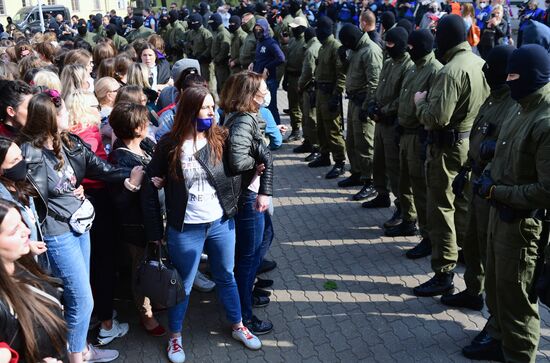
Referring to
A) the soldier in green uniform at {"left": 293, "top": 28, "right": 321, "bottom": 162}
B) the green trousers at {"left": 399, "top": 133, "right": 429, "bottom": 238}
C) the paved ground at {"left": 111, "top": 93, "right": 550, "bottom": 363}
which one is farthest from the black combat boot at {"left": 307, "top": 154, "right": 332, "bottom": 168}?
the green trousers at {"left": 399, "top": 133, "right": 429, "bottom": 238}

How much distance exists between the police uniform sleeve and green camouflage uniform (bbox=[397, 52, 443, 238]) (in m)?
0.49

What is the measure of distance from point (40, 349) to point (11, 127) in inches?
79.3

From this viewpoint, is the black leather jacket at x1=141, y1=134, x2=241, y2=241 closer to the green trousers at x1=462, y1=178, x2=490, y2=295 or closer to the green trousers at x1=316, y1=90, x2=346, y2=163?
the green trousers at x1=462, y1=178, x2=490, y2=295

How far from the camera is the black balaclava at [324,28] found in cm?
784

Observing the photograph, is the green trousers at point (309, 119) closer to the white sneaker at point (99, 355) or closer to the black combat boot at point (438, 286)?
the black combat boot at point (438, 286)

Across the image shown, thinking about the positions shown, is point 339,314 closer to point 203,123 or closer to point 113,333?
point 113,333

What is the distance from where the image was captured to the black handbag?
3713mm

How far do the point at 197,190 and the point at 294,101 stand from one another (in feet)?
20.1

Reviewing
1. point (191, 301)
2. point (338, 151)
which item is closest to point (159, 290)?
point (191, 301)

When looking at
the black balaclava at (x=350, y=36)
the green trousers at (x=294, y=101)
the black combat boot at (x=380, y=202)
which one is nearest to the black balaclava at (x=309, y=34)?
the green trousers at (x=294, y=101)

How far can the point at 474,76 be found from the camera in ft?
14.8

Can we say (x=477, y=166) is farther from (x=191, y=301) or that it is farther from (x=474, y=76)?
(x=191, y=301)

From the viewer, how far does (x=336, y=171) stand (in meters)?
7.89

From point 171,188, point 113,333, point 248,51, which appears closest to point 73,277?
point 171,188
